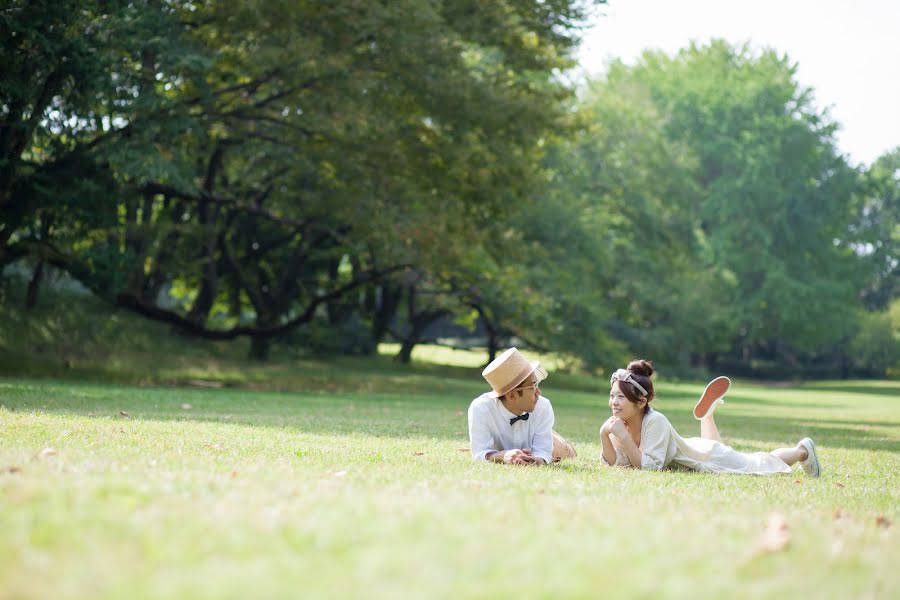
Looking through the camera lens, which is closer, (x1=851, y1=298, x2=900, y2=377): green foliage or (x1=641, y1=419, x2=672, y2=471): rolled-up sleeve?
(x1=641, y1=419, x2=672, y2=471): rolled-up sleeve

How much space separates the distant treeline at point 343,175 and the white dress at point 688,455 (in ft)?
44.1

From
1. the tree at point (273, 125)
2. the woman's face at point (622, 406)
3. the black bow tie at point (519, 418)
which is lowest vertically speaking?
the black bow tie at point (519, 418)

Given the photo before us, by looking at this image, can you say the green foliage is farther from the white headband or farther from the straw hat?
the straw hat

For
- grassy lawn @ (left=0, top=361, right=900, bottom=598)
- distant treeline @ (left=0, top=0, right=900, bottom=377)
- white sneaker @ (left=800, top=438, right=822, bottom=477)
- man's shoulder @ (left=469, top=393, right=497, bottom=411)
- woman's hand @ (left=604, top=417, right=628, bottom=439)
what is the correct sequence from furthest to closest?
distant treeline @ (left=0, top=0, right=900, bottom=377) < white sneaker @ (left=800, top=438, right=822, bottom=477) < woman's hand @ (left=604, top=417, right=628, bottom=439) < man's shoulder @ (left=469, top=393, right=497, bottom=411) < grassy lawn @ (left=0, top=361, right=900, bottom=598)

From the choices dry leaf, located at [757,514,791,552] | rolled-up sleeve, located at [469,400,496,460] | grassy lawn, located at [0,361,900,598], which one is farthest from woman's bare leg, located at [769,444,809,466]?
dry leaf, located at [757,514,791,552]

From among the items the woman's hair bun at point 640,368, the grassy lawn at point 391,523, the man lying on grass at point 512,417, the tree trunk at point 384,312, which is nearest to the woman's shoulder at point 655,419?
the woman's hair bun at point 640,368

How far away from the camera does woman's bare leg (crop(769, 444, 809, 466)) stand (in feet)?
31.4

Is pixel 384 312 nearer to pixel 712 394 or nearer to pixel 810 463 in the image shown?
pixel 712 394

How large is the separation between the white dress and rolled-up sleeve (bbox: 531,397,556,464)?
0.78 meters

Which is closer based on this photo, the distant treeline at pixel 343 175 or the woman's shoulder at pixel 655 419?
the woman's shoulder at pixel 655 419

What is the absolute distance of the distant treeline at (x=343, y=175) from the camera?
20672 mm

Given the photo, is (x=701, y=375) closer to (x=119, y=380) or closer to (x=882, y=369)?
(x=882, y=369)

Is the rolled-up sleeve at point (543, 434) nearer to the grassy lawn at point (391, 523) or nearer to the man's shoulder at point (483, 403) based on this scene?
the grassy lawn at point (391, 523)

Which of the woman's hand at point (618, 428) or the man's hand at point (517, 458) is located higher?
the woman's hand at point (618, 428)
